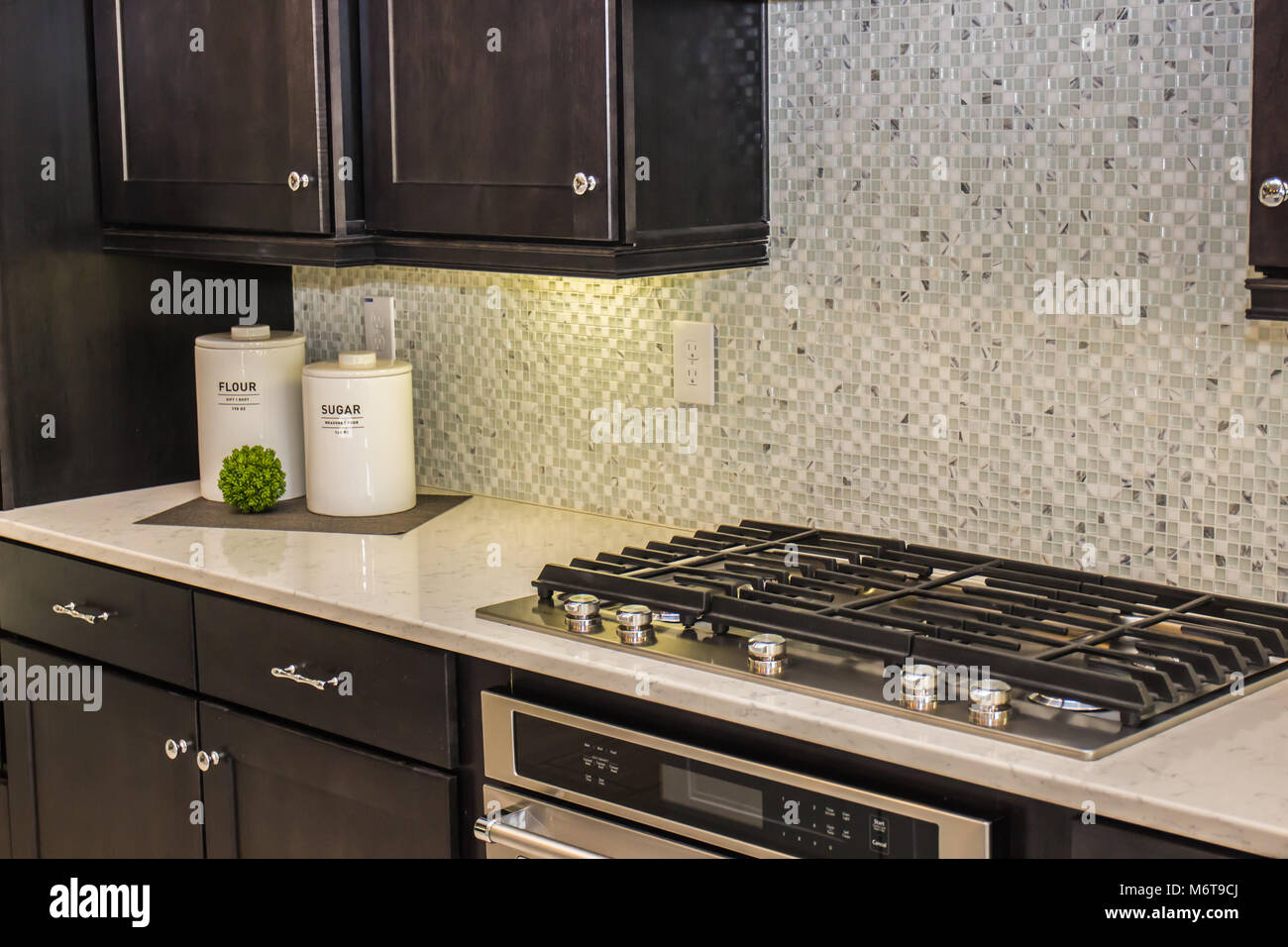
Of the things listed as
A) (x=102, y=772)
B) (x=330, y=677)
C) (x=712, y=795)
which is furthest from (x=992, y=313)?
A: (x=102, y=772)

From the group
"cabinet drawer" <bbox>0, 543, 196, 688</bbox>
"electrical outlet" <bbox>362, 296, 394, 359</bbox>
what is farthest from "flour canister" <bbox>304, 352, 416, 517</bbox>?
"cabinet drawer" <bbox>0, 543, 196, 688</bbox>

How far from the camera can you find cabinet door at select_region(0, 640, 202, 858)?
2385 millimetres

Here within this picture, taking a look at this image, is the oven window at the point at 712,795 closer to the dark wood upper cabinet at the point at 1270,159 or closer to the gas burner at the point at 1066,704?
the gas burner at the point at 1066,704

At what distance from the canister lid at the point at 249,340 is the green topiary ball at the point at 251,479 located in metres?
0.20

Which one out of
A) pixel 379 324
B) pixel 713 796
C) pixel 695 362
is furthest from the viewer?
pixel 379 324

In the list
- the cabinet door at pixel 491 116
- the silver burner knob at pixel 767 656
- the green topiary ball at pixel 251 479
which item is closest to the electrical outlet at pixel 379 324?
the green topiary ball at pixel 251 479

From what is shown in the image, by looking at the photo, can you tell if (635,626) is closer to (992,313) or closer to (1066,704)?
(1066,704)

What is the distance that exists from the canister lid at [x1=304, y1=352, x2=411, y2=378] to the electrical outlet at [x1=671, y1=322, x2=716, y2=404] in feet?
1.65

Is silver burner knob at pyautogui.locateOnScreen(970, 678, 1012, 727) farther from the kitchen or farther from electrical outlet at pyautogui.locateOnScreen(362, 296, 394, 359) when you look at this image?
electrical outlet at pyautogui.locateOnScreen(362, 296, 394, 359)

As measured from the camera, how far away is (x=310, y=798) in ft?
7.12

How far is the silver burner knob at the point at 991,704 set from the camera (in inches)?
60.1

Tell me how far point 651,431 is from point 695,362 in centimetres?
15
